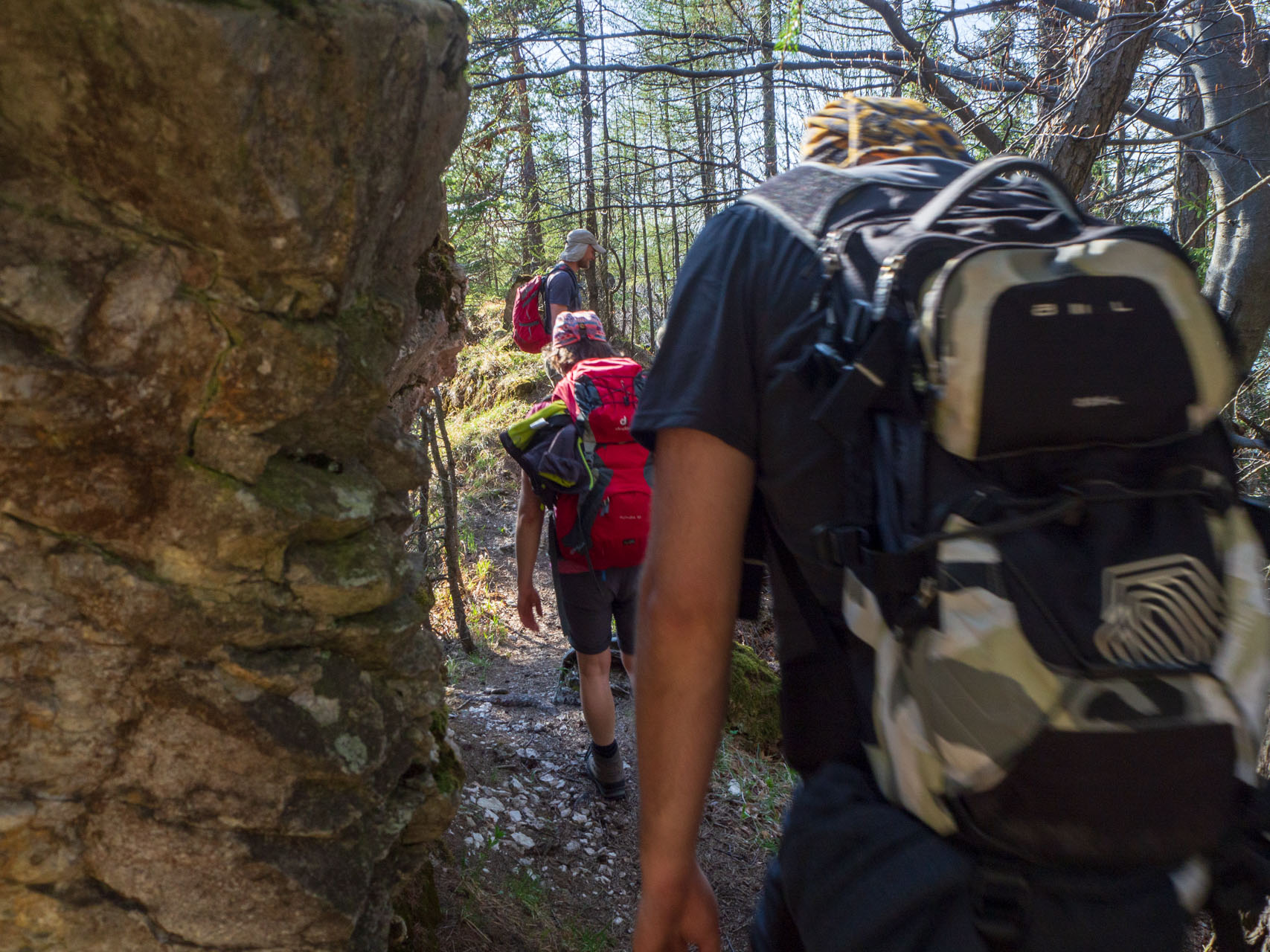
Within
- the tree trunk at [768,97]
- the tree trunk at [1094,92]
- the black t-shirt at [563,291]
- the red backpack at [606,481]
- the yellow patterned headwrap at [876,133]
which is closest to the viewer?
the yellow patterned headwrap at [876,133]

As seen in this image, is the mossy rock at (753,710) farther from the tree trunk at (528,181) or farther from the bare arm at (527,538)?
the tree trunk at (528,181)

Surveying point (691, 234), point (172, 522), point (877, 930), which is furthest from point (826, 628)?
point (691, 234)

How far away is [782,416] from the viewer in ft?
3.81

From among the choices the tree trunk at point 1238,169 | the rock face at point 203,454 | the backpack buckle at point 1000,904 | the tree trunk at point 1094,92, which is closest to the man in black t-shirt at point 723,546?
the backpack buckle at point 1000,904

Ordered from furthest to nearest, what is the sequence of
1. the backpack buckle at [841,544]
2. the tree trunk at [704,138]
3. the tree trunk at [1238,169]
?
the tree trunk at [704,138], the tree trunk at [1238,169], the backpack buckle at [841,544]

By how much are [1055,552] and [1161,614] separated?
0.13 meters

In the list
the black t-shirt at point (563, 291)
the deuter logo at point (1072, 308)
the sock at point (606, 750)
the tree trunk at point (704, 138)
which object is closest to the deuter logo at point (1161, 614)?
the deuter logo at point (1072, 308)

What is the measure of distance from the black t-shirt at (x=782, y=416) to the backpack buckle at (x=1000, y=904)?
230 mm

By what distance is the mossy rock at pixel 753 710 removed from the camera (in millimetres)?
5367

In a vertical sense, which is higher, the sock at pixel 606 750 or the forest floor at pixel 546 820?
the sock at pixel 606 750

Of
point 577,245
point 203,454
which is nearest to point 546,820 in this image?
point 203,454

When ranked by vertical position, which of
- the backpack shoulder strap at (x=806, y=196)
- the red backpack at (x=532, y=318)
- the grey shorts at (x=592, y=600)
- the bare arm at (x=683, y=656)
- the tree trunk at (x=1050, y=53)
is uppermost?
the tree trunk at (x=1050, y=53)

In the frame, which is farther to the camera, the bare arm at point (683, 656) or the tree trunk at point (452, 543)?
the tree trunk at point (452, 543)

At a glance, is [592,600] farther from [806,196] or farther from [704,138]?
[704,138]
